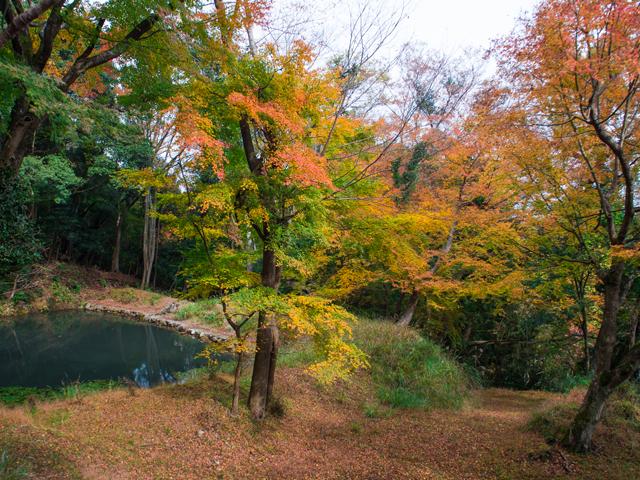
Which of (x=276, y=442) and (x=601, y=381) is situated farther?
(x=276, y=442)

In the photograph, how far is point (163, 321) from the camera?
47.3 feet

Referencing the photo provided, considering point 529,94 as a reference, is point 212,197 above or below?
below

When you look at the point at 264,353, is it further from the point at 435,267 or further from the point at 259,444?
the point at 435,267

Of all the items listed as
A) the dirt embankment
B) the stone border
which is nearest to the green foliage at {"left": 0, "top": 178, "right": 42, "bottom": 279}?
the stone border

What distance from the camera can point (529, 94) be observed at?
4594mm

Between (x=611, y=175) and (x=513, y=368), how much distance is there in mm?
7264

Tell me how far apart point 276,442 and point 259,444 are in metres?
0.26

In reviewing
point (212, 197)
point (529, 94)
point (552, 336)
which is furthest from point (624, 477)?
point (552, 336)

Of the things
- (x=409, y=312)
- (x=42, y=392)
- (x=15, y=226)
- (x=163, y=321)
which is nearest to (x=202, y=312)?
(x=163, y=321)

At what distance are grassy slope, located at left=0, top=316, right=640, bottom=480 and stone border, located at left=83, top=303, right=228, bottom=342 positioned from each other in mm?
6104

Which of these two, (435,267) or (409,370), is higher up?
(435,267)

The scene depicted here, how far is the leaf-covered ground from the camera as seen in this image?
3.80 m

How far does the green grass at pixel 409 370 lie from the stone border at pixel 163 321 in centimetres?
538

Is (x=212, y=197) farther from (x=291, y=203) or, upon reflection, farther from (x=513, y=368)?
(x=513, y=368)
